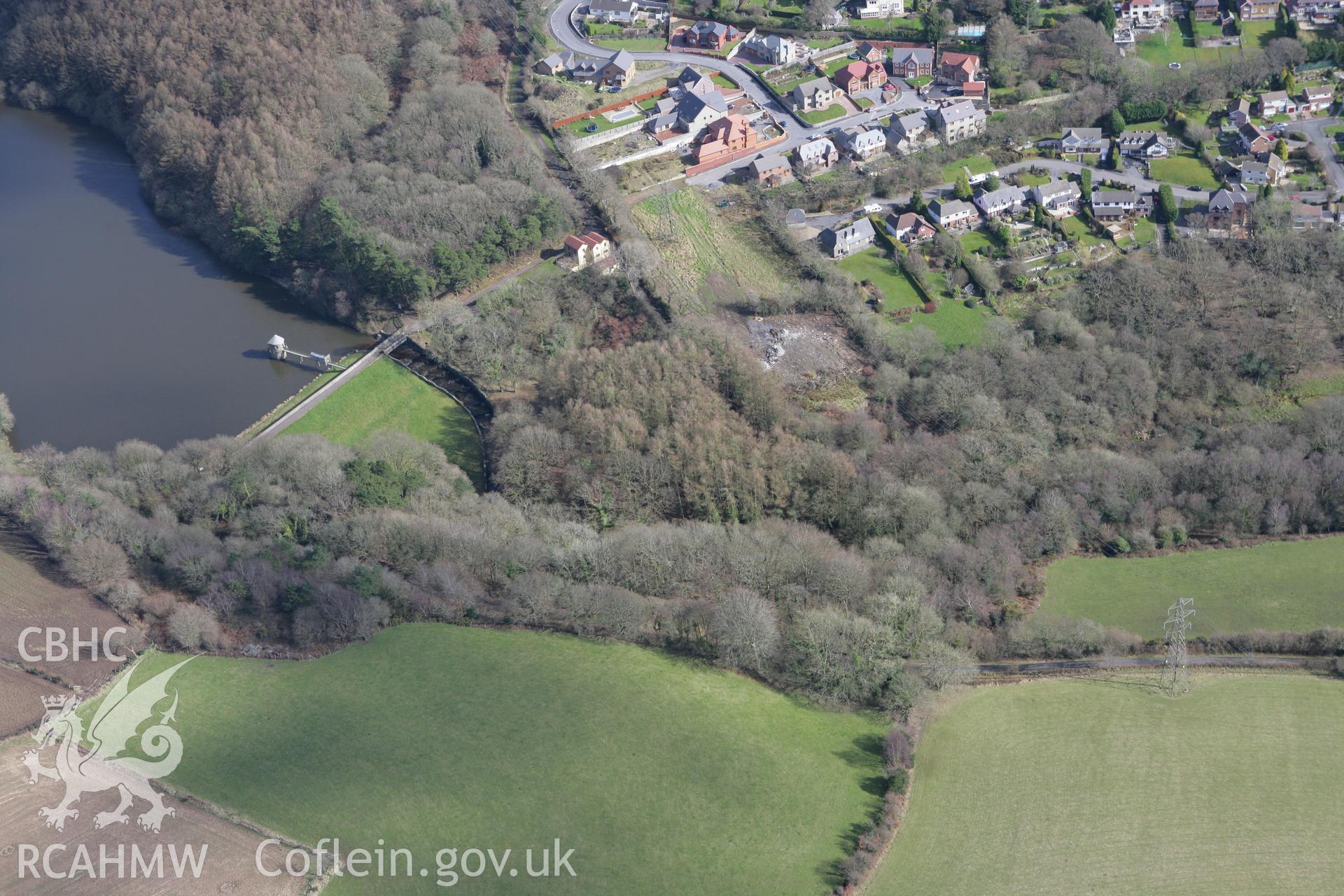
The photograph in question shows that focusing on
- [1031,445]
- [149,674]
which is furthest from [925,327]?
[149,674]

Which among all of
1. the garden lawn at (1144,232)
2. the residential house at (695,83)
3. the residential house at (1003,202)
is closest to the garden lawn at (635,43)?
the residential house at (695,83)

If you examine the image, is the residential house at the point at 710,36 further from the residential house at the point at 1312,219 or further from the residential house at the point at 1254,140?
the residential house at the point at 1312,219

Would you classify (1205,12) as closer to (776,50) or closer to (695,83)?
(776,50)

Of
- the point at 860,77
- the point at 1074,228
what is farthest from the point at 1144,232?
the point at 860,77

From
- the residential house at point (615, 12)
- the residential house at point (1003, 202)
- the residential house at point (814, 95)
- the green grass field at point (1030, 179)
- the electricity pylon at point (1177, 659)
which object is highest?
the residential house at point (615, 12)

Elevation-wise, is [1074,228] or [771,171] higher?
[771,171]

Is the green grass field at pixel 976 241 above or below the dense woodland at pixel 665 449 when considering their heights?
above
